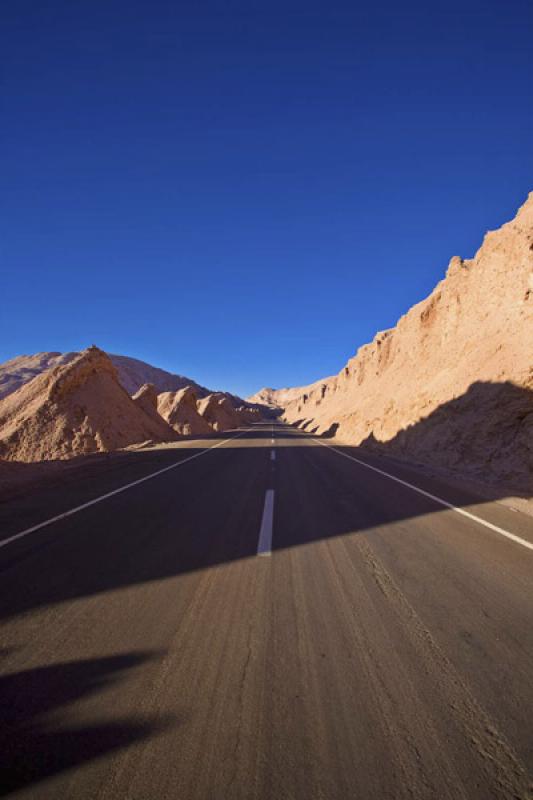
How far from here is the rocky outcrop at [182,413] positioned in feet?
137

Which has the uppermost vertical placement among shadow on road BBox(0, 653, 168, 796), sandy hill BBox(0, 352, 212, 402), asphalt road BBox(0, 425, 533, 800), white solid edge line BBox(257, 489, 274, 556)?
sandy hill BBox(0, 352, 212, 402)

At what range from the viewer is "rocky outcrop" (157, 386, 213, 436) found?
41.6 m

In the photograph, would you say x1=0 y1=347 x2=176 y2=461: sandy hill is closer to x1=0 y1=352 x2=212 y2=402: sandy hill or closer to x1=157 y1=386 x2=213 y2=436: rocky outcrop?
x1=157 y1=386 x2=213 y2=436: rocky outcrop

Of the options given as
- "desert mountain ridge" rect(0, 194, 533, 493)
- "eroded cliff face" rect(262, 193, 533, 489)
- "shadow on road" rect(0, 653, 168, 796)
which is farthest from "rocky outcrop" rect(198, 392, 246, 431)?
"shadow on road" rect(0, 653, 168, 796)

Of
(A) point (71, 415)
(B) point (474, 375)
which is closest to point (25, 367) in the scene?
(A) point (71, 415)

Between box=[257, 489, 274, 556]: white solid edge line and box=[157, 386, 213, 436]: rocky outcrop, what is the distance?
34312mm

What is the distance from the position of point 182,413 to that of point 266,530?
38.7 metres

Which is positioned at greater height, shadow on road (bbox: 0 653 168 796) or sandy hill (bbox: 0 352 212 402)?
sandy hill (bbox: 0 352 212 402)

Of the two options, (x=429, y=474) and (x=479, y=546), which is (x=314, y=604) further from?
(x=429, y=474)

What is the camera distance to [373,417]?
28250mm

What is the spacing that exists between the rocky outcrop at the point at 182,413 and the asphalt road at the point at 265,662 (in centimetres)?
3657

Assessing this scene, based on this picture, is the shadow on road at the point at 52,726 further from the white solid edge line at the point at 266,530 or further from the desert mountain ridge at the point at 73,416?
the desert mountain ridge at the point at 73,416

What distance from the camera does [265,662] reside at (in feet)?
8.43

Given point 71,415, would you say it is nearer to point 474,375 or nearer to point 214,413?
point 474,375
